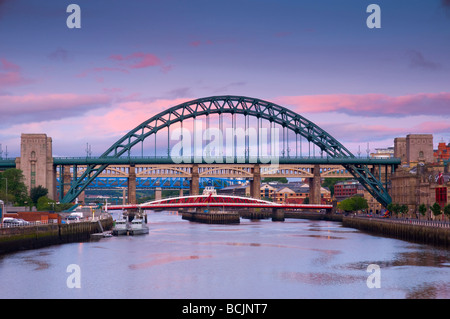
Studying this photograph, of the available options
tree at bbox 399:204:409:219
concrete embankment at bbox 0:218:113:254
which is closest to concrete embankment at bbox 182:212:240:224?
tree at bbox 399:204:409:219

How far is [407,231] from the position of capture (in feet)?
292

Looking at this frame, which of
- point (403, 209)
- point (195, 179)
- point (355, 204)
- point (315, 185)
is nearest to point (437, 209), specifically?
point (403, 209)

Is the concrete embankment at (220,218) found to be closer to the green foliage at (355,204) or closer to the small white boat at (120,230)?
the green foliage at (355,204)

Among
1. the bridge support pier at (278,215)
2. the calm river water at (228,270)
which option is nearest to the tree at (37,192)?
the calm river water at (228,270)

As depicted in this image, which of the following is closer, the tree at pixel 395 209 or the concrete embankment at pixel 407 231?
the concrete embankment at pixel 407 231

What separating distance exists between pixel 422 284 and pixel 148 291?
66.5ft

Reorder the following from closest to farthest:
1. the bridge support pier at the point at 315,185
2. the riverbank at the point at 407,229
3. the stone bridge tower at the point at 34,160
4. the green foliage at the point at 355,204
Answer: the riverbank at the point at 407,229 → the stone bridge tower at the point at 34,160 → the bridge support pier at the point at 315,185 → the green foliage at the point at 355,204

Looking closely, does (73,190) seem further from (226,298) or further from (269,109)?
(226,298)

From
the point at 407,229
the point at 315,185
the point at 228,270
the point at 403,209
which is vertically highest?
the point at 315,185

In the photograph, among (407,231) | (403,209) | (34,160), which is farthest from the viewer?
(34,160)

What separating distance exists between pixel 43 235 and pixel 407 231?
4633cm

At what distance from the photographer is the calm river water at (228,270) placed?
47.9 metres

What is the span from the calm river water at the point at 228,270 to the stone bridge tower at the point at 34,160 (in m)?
46.8

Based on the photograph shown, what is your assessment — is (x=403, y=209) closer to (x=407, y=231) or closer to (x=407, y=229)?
(x=407, y=229)
